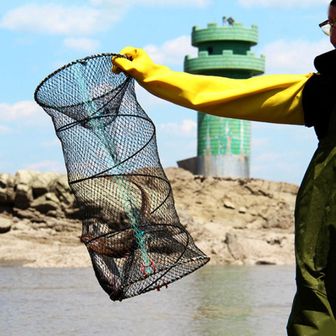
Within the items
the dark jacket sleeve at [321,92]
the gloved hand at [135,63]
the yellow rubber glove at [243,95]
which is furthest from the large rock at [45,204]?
the dark jacket sleeve at [321,92]

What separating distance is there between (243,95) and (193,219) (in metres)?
22.8

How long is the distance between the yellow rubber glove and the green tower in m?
42.0

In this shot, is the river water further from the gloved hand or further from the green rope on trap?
the gloved hand

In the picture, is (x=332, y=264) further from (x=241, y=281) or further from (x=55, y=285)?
(x=241, y=281)

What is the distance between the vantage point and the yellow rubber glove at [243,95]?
328cm

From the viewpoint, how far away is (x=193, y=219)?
2600cm

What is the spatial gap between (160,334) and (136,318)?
1.19 meters

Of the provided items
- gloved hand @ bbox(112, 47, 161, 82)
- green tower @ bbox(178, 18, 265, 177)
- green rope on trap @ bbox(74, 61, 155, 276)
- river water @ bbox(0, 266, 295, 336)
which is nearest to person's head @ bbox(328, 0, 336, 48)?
gloved hand @ bbox(112, 47, 161, 82)

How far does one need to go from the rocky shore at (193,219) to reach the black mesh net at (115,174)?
14.0 m

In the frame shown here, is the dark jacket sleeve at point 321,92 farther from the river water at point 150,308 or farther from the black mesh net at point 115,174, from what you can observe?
the river water at point 150,308

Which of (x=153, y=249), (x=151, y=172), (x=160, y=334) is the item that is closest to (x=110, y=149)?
(x=151, y=172)

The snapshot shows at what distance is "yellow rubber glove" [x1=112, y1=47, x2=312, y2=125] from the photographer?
328 centimetres

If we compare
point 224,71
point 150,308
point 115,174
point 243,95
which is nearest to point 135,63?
point 243,95

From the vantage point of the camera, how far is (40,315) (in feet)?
33.4
